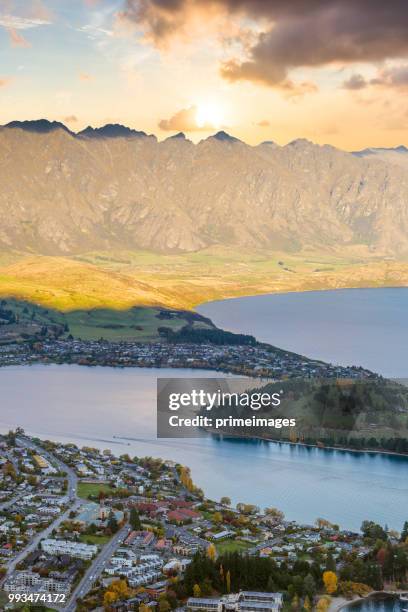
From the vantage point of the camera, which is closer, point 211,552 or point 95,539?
point 211,552

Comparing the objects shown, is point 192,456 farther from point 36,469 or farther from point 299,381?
point 299,381

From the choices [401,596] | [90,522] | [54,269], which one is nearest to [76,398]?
[90,522]

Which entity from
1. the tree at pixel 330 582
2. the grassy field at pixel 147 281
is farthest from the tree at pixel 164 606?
the grassy field at pixel 147 281

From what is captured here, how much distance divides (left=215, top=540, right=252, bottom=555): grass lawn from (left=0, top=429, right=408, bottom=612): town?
3 cm

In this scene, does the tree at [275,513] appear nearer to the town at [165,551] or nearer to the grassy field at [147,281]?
the town at [165,551]

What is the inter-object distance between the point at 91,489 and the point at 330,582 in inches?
490

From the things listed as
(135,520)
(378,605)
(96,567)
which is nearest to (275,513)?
(135,520)

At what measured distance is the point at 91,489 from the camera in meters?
36.7

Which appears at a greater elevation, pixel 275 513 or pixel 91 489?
pixel 91 489

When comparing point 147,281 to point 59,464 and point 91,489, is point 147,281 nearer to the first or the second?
point 59,464

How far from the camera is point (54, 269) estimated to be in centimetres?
12488

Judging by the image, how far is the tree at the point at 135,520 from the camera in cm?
3145

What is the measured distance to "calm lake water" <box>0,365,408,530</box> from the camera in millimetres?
36000

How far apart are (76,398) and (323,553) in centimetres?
2949
